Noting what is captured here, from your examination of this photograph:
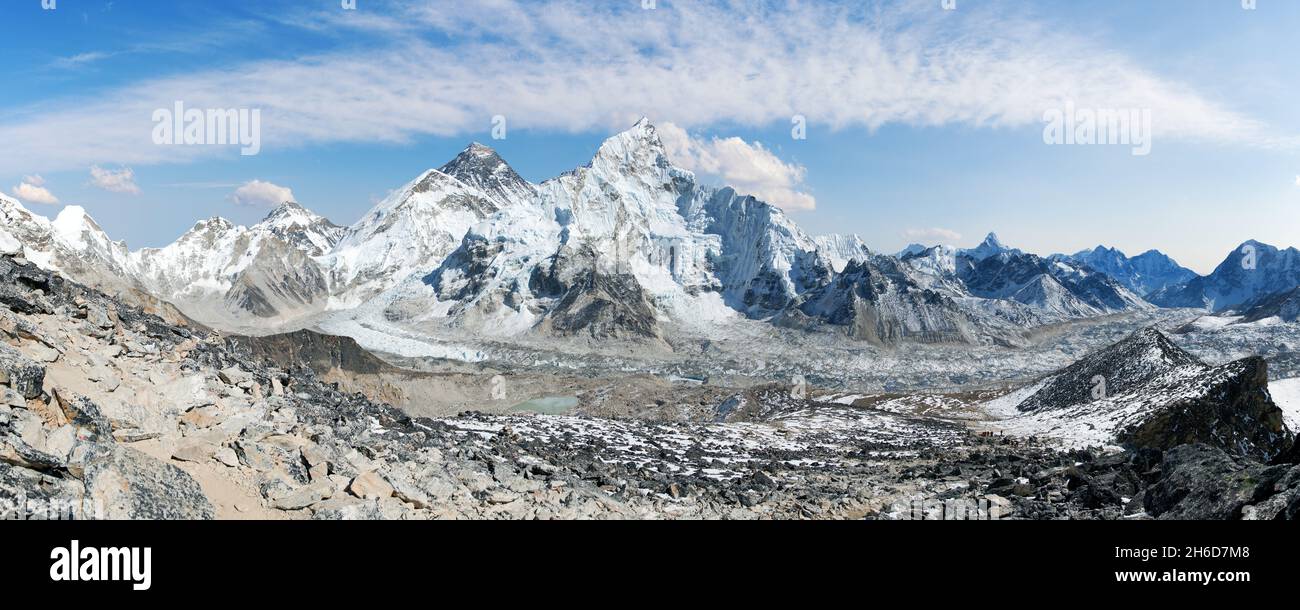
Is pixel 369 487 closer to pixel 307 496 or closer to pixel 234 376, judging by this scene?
pixel 307 496

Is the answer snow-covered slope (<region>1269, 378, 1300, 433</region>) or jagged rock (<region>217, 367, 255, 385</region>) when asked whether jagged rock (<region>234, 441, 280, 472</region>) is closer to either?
jagged rock (<region>217, 367, 255, 385</region>)

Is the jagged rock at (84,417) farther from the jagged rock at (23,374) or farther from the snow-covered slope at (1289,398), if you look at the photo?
the snow-covered slope at (1289,398)

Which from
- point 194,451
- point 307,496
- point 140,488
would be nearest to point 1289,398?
point 307,496

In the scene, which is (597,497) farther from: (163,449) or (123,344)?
(123,344)

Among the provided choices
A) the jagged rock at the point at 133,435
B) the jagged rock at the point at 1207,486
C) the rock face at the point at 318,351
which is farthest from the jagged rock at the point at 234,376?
the rock face at the point at 318,351
